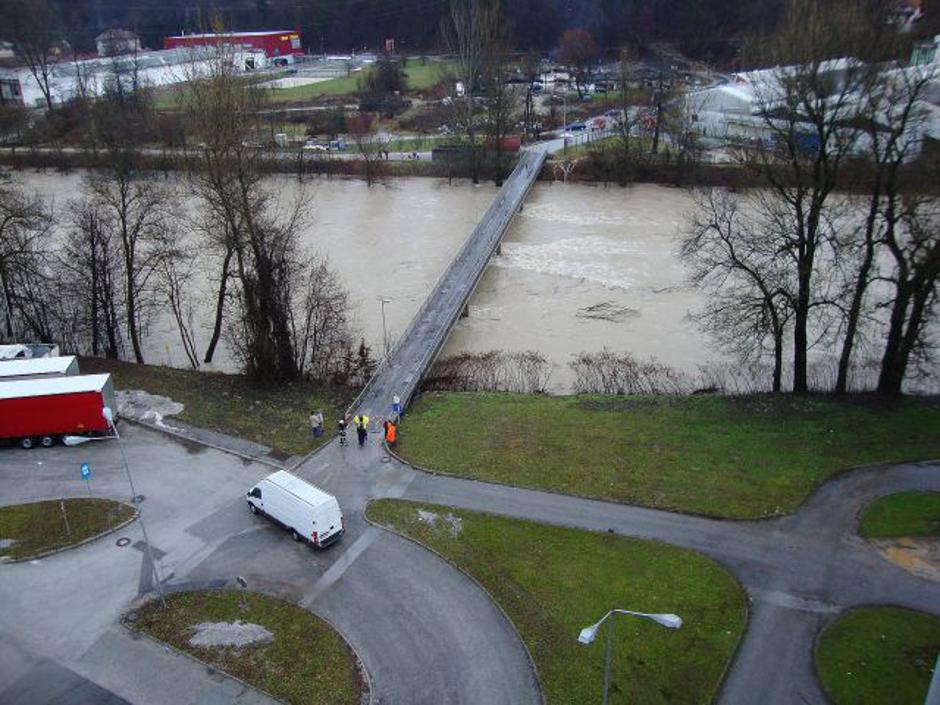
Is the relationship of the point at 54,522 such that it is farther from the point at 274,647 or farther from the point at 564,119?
the point at 564,119

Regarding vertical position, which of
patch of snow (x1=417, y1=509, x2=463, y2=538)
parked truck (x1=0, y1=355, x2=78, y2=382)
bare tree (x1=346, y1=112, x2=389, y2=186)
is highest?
bare tree (x1=346, y1=112, x2=389, y2=186)

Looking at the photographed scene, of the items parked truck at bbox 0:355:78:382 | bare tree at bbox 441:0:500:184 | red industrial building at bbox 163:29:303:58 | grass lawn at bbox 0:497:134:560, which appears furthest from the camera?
red industrial building at bbox 163:29:303:58

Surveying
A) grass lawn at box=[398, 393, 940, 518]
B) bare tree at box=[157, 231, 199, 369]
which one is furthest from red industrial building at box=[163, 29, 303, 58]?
grass lawn at box=[398, 393, 940, 518]

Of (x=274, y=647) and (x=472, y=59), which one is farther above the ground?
(x=472, y=59)

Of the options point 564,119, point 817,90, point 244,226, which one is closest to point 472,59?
point 564,119

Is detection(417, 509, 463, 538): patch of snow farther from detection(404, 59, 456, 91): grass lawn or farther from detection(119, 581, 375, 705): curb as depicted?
detection(404, 59, 456, 91): grass lawn
